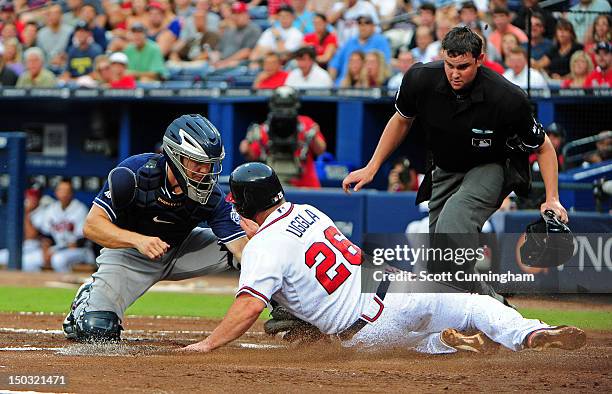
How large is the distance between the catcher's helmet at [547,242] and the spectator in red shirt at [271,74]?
722 cm

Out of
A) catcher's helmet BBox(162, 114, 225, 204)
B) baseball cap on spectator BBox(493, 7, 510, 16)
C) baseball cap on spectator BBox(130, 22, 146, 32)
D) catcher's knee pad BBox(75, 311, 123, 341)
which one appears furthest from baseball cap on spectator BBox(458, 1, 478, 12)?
catcher's knee pad BBox(75, 311, 123, 341)

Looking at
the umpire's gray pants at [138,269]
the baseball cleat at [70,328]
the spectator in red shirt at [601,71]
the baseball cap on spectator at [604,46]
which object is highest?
the baseball cap on spectator at [604,46]

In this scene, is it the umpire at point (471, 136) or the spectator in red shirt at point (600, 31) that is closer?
the umpire at point (471, 136)

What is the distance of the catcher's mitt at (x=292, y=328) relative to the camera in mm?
6336

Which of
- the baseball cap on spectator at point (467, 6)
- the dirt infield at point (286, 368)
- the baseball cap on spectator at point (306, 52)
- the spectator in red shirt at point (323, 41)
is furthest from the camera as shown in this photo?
the spectator in red shirt at point (323, 41)

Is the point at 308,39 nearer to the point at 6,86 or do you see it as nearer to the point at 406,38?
the point at 406,38

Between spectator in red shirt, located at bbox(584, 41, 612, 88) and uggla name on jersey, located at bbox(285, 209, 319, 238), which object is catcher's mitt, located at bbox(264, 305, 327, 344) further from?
spectator in red shirt, located at bbox(584, 41, 612, 88)

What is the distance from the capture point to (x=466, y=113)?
21.0 feet

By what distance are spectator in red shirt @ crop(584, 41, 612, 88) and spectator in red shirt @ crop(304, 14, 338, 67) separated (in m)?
3.88

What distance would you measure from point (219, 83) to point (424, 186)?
7.58m

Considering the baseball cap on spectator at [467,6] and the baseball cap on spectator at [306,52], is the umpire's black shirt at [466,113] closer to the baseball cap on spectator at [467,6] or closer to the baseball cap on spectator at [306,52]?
the baseball cap on spectator at [467,6]

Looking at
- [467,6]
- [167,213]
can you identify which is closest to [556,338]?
[167,213]

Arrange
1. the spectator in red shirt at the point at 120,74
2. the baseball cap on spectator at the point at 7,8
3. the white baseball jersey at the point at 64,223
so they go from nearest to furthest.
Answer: the white baseball jersey at the point at 64,223
the spectator in red shirt at the point at 120,74
the baseball cap on spectator at the point at 7,8

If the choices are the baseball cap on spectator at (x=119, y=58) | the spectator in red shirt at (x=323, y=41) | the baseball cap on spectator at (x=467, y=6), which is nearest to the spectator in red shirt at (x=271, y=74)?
the spectator in red shirt at (x=323, y=41)
